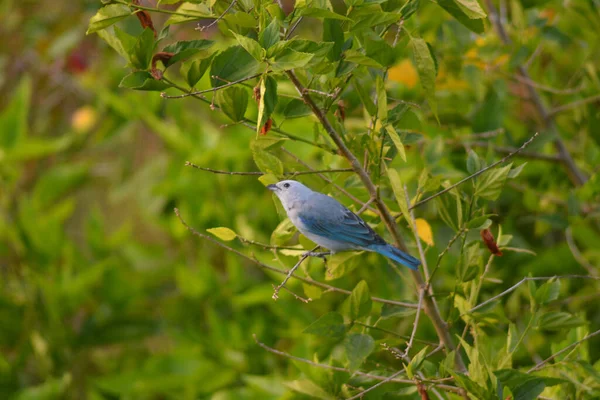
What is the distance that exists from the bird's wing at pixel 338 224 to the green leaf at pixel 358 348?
7.3 inches

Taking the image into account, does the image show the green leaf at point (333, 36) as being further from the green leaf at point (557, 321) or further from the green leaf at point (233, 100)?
the green leaf at point (557, 321)

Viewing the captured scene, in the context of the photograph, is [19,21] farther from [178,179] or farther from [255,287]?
[255,287]

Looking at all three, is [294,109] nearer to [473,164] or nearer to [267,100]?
[267,100]

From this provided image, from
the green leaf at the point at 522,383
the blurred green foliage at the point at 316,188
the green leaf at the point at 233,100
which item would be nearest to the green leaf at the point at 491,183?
the blurred green foliage at the point at 316,188

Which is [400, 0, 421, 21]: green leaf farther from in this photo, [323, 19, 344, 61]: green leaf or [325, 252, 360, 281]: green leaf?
[325, 252, 360, 281]: green leaf

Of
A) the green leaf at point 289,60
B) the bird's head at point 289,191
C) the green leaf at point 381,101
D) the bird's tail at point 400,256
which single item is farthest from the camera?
the bird's head at point 289,191

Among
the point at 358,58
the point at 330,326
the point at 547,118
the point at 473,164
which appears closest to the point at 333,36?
the point at 358,58

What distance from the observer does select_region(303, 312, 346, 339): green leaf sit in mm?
990

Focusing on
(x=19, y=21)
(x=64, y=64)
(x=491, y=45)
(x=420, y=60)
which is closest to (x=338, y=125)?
(x=420, y=60)

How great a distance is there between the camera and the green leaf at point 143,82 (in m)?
0.91

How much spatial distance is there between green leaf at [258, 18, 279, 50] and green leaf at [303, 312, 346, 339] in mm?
372

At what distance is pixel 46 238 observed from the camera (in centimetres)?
221

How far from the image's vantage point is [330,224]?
1.12m

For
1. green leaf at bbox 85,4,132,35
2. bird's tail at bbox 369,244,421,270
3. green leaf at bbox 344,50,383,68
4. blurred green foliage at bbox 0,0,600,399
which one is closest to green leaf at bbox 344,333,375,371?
blurred green foliage at bbox 0,0,600,399
